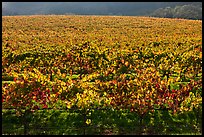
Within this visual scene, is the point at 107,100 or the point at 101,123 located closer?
the point at 107,100

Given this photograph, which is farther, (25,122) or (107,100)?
(25,122)

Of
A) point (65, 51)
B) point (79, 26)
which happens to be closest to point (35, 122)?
point (65, 51)

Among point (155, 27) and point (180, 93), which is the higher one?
point (155, 27)

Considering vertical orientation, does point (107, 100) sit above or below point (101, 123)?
above

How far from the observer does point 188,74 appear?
96.7ft

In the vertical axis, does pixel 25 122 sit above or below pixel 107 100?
below

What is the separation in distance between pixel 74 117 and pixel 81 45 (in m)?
17.5

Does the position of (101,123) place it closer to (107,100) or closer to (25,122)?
(107,100)

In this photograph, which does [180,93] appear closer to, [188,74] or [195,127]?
[195,127]

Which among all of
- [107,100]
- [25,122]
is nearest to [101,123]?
[107,100]

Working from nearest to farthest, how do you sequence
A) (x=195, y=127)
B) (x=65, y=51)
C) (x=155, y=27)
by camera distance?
(x=195, y=127)
(x=65, y=51)
(x=155, y=27)

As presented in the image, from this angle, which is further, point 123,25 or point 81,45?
point 123,25

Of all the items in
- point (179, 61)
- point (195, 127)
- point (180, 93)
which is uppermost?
point (179, 61)

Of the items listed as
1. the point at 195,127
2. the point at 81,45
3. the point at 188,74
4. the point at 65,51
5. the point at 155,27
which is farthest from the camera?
the point at 155,27
